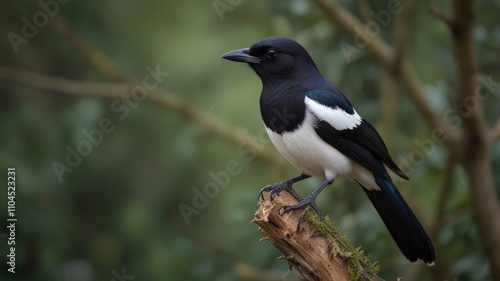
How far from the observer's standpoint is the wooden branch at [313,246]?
12.7 feet

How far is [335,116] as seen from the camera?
14.3ft

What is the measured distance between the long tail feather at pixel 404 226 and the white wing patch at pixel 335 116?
319 mm

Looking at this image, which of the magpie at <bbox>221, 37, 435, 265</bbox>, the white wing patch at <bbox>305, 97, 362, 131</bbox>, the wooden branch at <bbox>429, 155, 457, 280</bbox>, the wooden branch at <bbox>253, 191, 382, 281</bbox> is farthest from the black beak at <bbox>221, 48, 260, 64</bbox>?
the wooden branch at <bbox>429, 155, 457, 280</bbox>

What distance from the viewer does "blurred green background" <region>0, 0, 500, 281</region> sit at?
6.14m

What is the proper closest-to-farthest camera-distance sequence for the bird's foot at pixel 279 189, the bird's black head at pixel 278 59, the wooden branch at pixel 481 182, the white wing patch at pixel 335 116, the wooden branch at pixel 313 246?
the wooden branch at pixel 313 246, the bird's foot at pixel 279 189, the white wing patch at pixel 335 116, the bird's black head at pixel 278 59, the wooden branch at pixel 481 182

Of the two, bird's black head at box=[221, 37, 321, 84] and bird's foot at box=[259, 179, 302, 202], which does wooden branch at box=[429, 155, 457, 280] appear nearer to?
bird's black head at box=[221, 37, 321, 84]

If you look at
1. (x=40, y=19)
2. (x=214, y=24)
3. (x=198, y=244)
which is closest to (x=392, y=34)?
(x=214, y=24)

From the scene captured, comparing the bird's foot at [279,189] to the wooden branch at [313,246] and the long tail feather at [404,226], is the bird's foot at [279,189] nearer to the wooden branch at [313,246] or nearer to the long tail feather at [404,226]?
the wooden branch at [313,246]

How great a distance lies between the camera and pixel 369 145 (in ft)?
14.5

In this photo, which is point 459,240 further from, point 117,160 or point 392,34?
point 117,160

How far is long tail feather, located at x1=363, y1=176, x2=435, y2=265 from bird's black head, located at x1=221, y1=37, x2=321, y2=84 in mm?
691

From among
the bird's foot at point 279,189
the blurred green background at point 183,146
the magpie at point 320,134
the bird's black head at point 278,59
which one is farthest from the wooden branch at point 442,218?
the bird's foot at point 279,189

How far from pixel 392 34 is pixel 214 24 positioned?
155 centimetres

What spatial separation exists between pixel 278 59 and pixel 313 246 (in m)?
1.11
